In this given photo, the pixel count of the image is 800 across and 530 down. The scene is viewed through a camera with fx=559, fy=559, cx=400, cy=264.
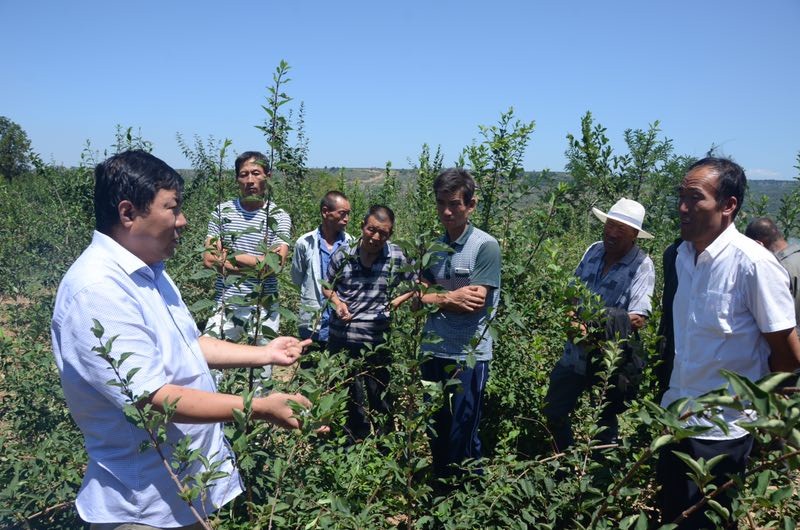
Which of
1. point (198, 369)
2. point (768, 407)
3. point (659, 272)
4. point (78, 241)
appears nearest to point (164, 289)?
point (198, 369)

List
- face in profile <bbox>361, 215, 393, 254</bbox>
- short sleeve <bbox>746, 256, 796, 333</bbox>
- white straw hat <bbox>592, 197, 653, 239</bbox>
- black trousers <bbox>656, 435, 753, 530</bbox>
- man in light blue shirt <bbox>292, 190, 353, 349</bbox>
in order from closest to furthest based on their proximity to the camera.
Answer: short sleeve <bbox>746, 256, 796, 333</bbox> → black trousers <bbox>656, 435, 753, 530</bbox> → white straw hat <bbox>592, 197, 653, 239</bbox> → face in profile <bbox>361, 215, 393, 254</bbox> → man in light blue shirt <bbox>292, 190, 353, 349</bbox>

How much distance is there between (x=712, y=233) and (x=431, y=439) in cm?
193

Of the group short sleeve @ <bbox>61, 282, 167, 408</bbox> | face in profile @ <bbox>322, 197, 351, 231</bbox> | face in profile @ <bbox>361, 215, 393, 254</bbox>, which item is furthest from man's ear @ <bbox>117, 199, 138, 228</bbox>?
face in profile @ <bbox>322, 197, 351, 231</bbox>

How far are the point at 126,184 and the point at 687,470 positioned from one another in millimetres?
2280

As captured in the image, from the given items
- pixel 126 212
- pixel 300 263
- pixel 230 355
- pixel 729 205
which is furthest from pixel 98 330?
pixel 300 263

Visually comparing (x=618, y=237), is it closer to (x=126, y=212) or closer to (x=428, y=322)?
(x=428, y=322)

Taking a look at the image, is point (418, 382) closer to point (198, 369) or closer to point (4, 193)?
point (198, 369)

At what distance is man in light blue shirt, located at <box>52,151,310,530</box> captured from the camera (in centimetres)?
147

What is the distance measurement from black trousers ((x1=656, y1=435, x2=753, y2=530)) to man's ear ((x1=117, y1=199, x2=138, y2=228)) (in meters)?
Answer: 2.14

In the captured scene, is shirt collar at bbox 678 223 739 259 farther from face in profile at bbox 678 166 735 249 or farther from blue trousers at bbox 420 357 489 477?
blue trousers at bbox 420 357 489 477

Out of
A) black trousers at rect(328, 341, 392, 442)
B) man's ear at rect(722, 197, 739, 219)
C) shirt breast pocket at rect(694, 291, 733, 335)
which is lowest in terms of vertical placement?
black trousers at rect(328, 341, 392, 442)

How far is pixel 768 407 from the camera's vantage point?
0.94m

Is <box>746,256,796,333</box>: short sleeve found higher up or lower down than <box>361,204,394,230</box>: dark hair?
lower down

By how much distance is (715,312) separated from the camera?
2115 millimetres
